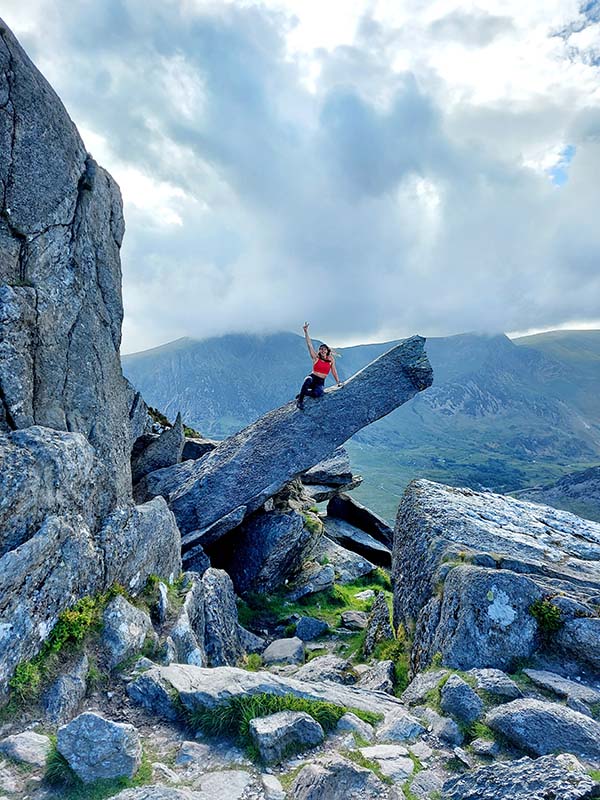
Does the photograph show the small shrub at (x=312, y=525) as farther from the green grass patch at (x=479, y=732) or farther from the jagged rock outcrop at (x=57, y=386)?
the green grass patch at (x=479, y=732)

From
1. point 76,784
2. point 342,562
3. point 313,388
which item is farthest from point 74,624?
point 342,562

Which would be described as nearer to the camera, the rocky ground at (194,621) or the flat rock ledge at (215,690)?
the rocky ground at (194,621)

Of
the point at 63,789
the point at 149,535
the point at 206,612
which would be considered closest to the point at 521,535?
the point at 206,612

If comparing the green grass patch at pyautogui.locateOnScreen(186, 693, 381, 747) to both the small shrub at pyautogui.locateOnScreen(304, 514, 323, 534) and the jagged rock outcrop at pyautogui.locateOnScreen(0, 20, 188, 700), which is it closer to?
the jagged rock outcrop at pyautogui.locateOnScreen(0, 20, 188, 700)

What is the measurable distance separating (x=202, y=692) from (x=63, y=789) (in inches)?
121

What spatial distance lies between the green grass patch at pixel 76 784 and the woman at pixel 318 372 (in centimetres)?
2126

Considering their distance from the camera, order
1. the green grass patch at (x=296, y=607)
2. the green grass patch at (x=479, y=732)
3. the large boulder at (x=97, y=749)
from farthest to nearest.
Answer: the green grass patch at (x=296, y=607) < the green grass patch at (x=479, y=732) < the large boulder at (x=97, y=749)

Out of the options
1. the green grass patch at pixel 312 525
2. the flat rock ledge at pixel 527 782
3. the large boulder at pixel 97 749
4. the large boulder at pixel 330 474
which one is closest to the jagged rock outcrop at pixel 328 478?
A: the large boulder at pixel 330 474

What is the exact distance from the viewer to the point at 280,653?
20594mm

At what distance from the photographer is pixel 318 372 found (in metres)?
28.7

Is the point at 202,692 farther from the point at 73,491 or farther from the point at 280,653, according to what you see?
the point at 280,653

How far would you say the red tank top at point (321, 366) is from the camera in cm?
2755

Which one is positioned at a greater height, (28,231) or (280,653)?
(28,231)

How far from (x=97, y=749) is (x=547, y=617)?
1145cm
